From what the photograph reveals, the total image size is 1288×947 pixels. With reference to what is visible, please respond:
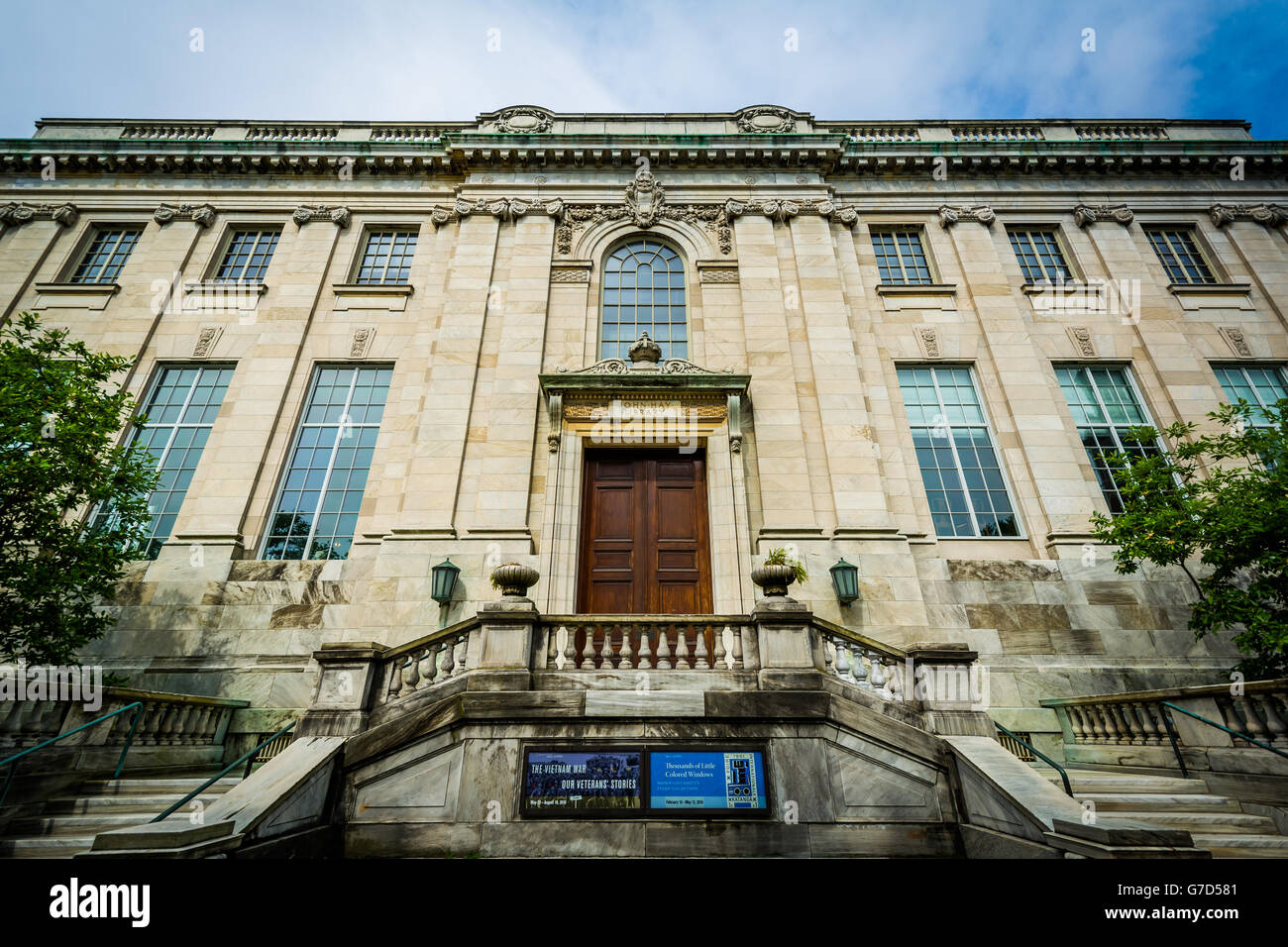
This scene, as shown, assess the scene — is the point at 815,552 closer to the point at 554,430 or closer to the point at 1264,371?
the point at 554,430

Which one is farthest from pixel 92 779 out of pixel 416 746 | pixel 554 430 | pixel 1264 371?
pixel 1264 371

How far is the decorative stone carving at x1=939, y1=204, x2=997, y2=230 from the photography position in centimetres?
1512

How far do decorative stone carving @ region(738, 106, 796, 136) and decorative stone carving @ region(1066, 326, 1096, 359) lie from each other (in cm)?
923

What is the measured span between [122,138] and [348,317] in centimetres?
953

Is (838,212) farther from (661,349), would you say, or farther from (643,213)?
(661,349)

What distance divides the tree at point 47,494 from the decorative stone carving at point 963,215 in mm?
19090

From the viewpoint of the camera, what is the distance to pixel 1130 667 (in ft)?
32.9

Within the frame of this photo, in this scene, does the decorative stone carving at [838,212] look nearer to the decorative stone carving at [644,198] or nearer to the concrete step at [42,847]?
the decorative stone carving at [644,198]

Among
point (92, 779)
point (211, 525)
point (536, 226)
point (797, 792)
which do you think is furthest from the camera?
point (536, 226)

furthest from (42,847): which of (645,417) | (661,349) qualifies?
(661,349)

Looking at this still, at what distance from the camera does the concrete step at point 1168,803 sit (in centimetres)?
634

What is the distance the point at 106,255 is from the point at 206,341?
5285mm

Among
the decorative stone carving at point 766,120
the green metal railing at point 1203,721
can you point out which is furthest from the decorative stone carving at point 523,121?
the green metal railing at point 1203,721

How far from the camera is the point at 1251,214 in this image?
50.2 feet
